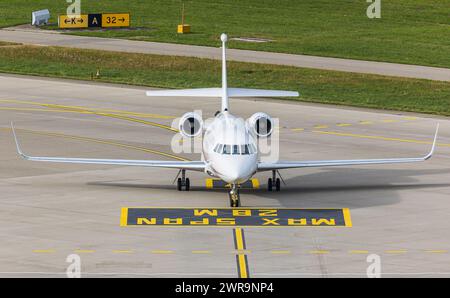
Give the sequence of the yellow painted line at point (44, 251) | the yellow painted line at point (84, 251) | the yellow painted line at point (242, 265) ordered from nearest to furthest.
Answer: the yellow painted line at point (242, 265), the yellow painted line at point (44, 251), the yellow painted line at point (84, 251)

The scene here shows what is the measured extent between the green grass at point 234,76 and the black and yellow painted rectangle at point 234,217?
96.0 feet

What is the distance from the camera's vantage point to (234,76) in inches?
3356

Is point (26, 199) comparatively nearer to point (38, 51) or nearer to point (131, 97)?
point (131, 97)

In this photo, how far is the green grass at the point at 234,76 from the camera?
257 ft

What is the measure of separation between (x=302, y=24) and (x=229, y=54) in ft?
66.0

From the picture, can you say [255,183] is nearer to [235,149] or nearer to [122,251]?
[235,149]

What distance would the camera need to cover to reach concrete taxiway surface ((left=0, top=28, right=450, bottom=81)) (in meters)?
89.4

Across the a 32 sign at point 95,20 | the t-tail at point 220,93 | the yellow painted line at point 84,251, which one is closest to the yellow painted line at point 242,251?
the yellow painted line at point 84,251

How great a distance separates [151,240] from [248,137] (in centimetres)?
742

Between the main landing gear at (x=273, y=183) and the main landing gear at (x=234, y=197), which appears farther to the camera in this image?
the main landing gear at (x=273, y=183)

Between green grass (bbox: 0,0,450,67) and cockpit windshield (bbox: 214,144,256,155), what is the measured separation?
48329 millimetres

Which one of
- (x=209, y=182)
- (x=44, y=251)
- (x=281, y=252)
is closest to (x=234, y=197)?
(x=209, y=182)

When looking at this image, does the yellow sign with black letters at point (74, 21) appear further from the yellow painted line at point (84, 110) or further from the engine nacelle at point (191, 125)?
the engine nacelle at point (191, 125)

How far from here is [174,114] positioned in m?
72.2
